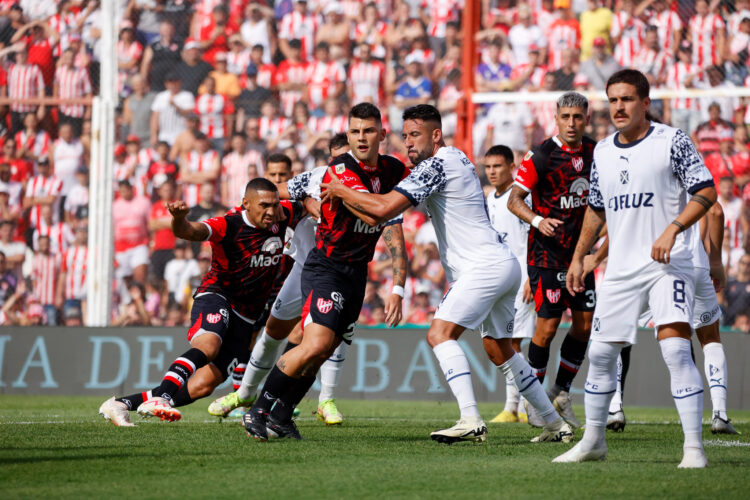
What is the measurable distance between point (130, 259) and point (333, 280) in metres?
10.4

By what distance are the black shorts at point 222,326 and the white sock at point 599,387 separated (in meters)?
3.23

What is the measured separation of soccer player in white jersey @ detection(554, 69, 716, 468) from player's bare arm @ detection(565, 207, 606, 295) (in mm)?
392

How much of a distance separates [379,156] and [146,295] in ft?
32.6

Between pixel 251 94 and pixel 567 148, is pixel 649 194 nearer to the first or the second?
pixel 567 148

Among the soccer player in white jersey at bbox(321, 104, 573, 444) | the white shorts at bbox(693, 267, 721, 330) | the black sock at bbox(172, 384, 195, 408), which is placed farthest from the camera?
the white shorts at bbox(693, 267, 721, 330)

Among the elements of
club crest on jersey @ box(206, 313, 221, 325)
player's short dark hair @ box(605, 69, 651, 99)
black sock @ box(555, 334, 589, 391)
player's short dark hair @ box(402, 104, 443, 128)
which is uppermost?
player's short dark hair @ box(605, 69, 651, 99)

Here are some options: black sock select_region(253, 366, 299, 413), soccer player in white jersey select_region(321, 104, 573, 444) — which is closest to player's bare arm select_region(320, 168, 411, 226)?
soccer player in white jersey select_region(321, 104, 573, 444)

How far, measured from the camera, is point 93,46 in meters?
17.8

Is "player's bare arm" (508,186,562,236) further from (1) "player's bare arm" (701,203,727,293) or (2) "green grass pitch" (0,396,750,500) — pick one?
(2) "green grass pitch" (0,396,750,500)

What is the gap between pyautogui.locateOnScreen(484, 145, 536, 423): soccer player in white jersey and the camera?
10289 mm

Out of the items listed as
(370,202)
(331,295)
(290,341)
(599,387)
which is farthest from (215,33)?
(599,387)

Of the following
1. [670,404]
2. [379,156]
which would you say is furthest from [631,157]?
[670,404]

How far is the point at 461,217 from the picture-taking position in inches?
280

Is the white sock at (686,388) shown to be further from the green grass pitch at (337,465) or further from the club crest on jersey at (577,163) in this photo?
the club crest on jersey at (577,163)
